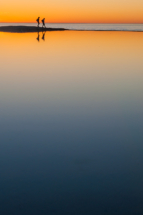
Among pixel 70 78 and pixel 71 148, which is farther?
pixel 70 78

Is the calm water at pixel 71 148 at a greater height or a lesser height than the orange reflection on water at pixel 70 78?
lesser

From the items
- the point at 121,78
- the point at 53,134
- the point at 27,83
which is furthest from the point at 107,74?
the point at 53,134

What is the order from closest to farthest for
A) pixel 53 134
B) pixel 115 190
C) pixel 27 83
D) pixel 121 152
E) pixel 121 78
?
pixel 115 190 < pixel 121 152 < pixel 53 134 < pixel 27 83 < pixel 121 78

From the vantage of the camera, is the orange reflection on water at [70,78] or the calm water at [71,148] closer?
the calm water at [71,148]

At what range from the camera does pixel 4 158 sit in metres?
3.13

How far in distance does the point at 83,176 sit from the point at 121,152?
726mm

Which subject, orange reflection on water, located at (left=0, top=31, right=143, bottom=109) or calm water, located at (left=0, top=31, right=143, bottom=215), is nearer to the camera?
calm water, located at (left=0, top=31, right=143, bottom=215)

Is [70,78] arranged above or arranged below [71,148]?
above

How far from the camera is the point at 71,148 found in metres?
3.40

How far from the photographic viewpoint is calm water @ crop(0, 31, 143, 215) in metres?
2.49

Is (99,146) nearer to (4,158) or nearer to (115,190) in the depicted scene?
(115,190)

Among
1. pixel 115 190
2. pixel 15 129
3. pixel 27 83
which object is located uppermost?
pixel 27 83

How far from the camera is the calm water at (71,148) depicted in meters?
2.49

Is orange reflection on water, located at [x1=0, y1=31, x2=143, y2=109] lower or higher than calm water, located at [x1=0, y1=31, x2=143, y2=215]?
higher
